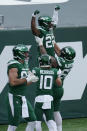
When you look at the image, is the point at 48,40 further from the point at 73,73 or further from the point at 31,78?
the point at 31,78

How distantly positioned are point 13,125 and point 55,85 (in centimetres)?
119

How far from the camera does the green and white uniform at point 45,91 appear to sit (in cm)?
957

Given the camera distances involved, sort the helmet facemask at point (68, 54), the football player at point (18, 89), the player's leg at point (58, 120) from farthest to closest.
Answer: the player's leg at point (58, 120) → the helmet facemask at point (68, 54) → the football player at point (18, 89)

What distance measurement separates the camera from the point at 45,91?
31.7 ft

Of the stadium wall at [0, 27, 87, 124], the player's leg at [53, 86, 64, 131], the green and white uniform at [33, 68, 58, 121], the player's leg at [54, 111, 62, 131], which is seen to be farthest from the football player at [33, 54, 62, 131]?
the stadium wall at [0, 27, 87, 124]

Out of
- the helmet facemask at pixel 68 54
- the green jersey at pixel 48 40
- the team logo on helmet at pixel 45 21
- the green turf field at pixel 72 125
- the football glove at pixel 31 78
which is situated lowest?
the green turf field at pixel 72 125

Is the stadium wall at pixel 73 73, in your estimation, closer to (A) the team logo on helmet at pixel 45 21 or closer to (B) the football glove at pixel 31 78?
(A) the team logo on helmet at pixel 45 21

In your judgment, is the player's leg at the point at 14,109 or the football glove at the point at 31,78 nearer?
the football glove at the point at 31,78

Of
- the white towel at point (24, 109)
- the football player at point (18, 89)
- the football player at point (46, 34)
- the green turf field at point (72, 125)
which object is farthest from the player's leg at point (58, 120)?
the football player at point (46, 34)

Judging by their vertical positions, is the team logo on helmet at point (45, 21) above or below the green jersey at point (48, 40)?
above

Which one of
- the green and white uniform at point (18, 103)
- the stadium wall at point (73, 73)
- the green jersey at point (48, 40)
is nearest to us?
the green and white uniform at point (18, 103)

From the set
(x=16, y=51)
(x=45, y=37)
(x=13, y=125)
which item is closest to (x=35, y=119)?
(x=13, y=125)

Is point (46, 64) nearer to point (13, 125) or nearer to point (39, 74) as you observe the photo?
point (39, 74)

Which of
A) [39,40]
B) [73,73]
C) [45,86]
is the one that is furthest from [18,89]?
[73,73]
